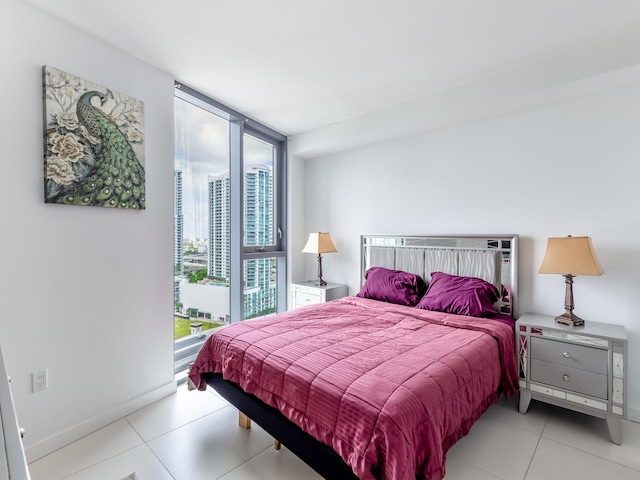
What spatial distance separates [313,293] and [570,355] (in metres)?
2.41

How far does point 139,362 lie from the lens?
2.41 meters

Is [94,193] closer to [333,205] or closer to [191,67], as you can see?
[191,67]

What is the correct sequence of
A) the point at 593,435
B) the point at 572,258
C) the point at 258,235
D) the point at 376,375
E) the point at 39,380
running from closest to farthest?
the point at 376,375 < the point at 39,380 < the point at 593,435 < the point at 572,258 < the point at 258,235

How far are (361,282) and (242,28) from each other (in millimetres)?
2691

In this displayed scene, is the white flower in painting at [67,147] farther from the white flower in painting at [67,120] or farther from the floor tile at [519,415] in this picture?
the floor tile at [519,415]

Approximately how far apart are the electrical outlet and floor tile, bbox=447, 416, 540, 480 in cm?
245

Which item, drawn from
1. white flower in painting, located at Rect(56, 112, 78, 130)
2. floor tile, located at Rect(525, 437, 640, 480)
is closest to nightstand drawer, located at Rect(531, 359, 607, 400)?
floor tile, located at Rect(525, 437, 640, 480)

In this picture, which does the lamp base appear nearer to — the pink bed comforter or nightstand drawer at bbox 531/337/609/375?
nightstand drawer at bbox 531/337/609/375

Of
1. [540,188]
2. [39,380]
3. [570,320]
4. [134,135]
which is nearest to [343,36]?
[134,135]

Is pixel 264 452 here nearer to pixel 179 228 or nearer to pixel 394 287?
pixel 394 287

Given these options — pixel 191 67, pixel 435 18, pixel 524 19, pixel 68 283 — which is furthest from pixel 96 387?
pixel 524 19

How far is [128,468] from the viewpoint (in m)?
1.77

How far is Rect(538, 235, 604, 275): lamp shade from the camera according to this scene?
213 centimetres

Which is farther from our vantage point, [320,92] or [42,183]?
[320,92]
